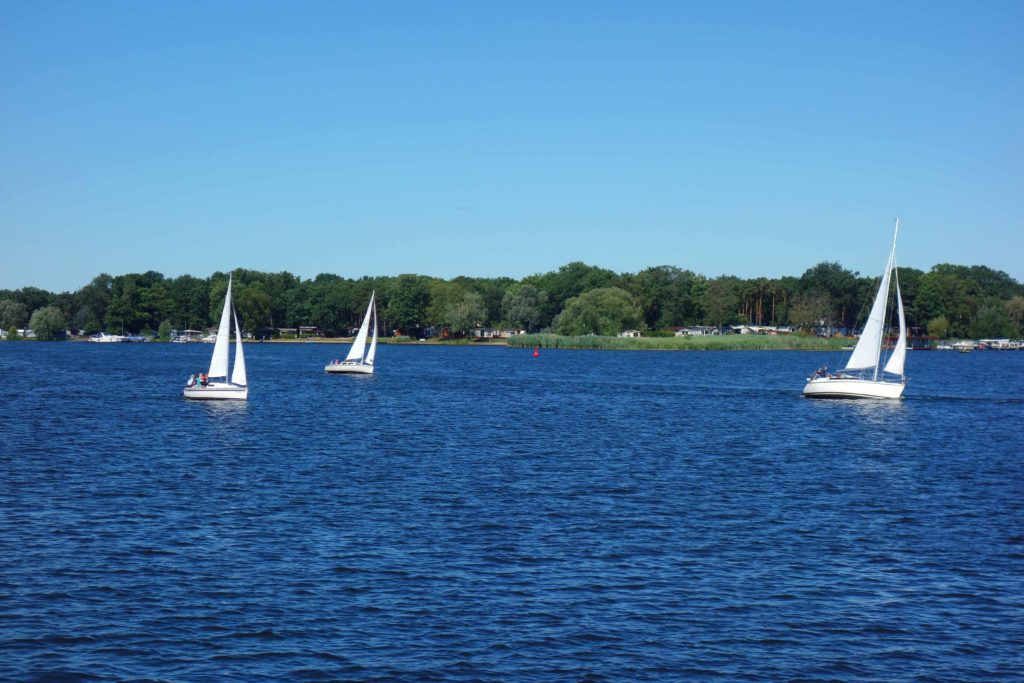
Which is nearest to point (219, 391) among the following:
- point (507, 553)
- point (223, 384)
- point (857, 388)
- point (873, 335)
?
point (223, 384)

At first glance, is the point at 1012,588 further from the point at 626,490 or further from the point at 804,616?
the point at 626,490

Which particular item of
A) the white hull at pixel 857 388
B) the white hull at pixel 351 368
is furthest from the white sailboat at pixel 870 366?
the white hull at pixel 351 368

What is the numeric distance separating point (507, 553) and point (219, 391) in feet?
197

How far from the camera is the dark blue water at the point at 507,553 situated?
22.1m

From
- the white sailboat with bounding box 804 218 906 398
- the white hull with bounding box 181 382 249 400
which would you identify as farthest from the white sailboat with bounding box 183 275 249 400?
the white sailboat with bounding box 804 218 906 398

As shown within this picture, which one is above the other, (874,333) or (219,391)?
(874,333)

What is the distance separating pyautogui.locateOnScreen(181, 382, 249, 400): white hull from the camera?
279 feet

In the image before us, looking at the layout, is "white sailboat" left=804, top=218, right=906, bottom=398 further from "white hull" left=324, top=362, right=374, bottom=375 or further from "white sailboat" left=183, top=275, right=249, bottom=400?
"white hull" left=324, top=362, right=374, bottom=375

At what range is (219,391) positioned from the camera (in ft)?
280

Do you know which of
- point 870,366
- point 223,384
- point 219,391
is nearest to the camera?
point 223,384

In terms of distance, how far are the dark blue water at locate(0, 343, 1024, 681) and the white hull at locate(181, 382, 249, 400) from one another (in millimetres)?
16385

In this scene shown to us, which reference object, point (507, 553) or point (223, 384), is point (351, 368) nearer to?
point (223, 384)

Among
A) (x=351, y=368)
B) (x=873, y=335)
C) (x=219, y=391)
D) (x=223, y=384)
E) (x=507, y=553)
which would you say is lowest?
(x=507, y=553)

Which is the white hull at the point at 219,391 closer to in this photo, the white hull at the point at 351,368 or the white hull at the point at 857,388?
the white hull at the point at 351,368
